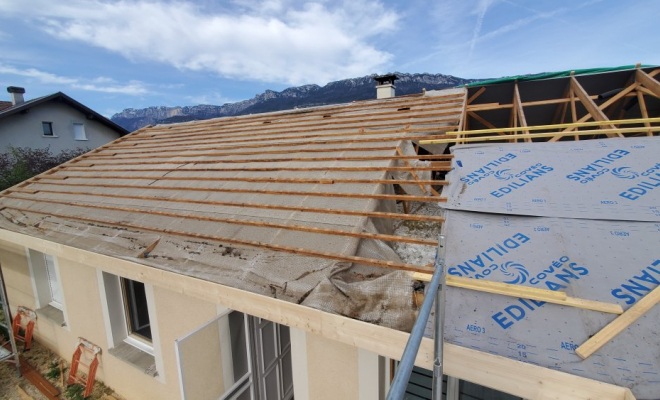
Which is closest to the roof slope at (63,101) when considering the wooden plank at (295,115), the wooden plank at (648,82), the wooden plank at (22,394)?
the wooden plank at (295,115)

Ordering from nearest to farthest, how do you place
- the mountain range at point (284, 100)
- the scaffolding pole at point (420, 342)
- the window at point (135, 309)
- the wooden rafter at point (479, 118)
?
the scaffolding pole at point (420, 342) → the window at point (135, 309) → the wooden rafter at point (479, 118) → the mountain range at point (284, 100)

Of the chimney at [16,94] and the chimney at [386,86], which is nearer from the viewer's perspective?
the chimney at [386,86]

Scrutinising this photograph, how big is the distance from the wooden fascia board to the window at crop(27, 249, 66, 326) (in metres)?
5.06

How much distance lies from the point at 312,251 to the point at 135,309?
Result: 461cm

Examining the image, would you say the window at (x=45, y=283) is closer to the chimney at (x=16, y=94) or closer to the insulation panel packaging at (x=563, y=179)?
the insulation panel packaging at (x=563, y=179)

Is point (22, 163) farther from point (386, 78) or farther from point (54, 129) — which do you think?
point (386, 78)

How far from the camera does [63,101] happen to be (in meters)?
16.2

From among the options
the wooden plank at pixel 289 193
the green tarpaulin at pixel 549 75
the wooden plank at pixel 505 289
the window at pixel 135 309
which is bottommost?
the window at pixel 135 309

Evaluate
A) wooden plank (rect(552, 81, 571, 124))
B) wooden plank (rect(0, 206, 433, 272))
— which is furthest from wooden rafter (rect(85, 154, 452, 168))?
wooden plank (rect(552, 81, 571, 124))

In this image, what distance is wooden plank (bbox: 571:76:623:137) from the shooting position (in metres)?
3.97

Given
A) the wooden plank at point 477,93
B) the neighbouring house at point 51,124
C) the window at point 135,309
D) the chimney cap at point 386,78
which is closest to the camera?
the window at point 135,309

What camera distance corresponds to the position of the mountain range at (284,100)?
135ft

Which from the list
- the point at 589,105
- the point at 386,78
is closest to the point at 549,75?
the point at 589,105

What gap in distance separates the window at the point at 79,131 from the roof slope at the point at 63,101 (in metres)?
0.72
